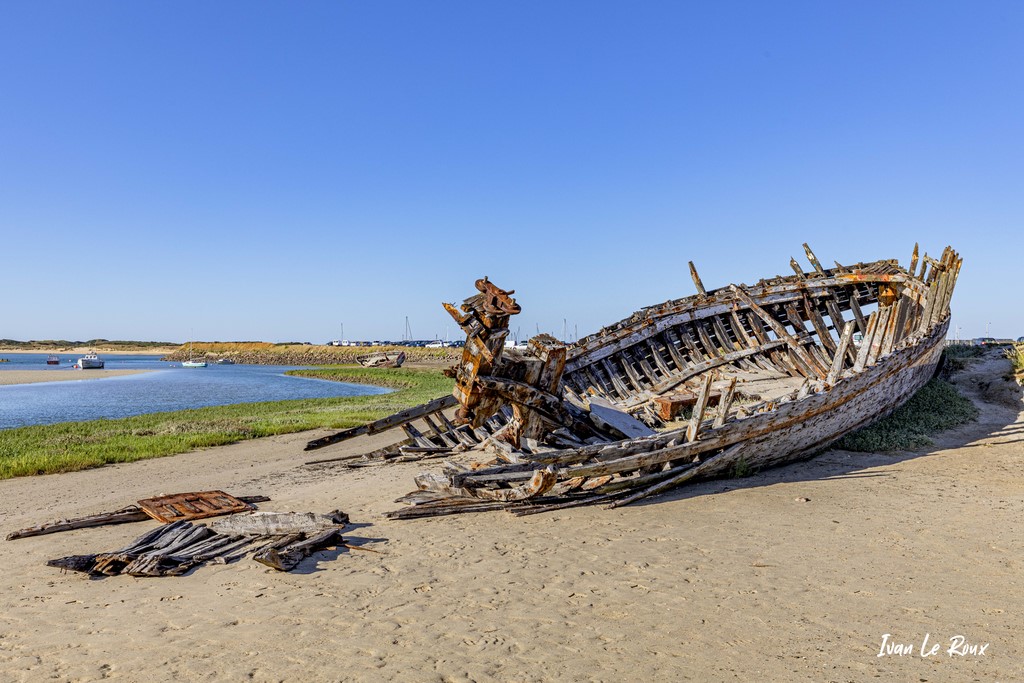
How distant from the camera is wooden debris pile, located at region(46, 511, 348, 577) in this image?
20.8 ft

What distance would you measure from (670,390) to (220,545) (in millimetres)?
10747

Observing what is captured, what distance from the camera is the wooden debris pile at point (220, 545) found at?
6328 mm

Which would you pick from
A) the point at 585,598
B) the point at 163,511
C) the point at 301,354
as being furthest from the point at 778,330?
the point at 301,354

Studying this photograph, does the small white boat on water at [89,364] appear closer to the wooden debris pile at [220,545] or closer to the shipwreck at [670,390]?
the shipwreck at [670,390]

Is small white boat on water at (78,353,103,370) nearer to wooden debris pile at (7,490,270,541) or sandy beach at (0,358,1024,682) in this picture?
sandy beach at (0,358,1024,682)

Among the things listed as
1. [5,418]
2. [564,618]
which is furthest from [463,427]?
[5,418]

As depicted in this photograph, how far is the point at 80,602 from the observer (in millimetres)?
5676

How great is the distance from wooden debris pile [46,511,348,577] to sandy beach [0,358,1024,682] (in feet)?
0.53

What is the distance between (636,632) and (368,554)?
3.18 metres

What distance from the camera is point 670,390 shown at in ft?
48.5

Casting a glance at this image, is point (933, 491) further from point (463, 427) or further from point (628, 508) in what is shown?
point (463, 427)

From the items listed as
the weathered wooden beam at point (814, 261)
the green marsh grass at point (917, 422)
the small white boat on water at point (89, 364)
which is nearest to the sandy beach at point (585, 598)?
the green marsh grass at point (917, 422)

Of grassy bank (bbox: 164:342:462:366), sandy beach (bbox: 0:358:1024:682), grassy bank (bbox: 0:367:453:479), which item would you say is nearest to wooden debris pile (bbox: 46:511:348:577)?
sandy beach (bbox: 0:358:1024:682)

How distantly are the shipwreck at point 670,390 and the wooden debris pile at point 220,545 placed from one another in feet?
4.04
